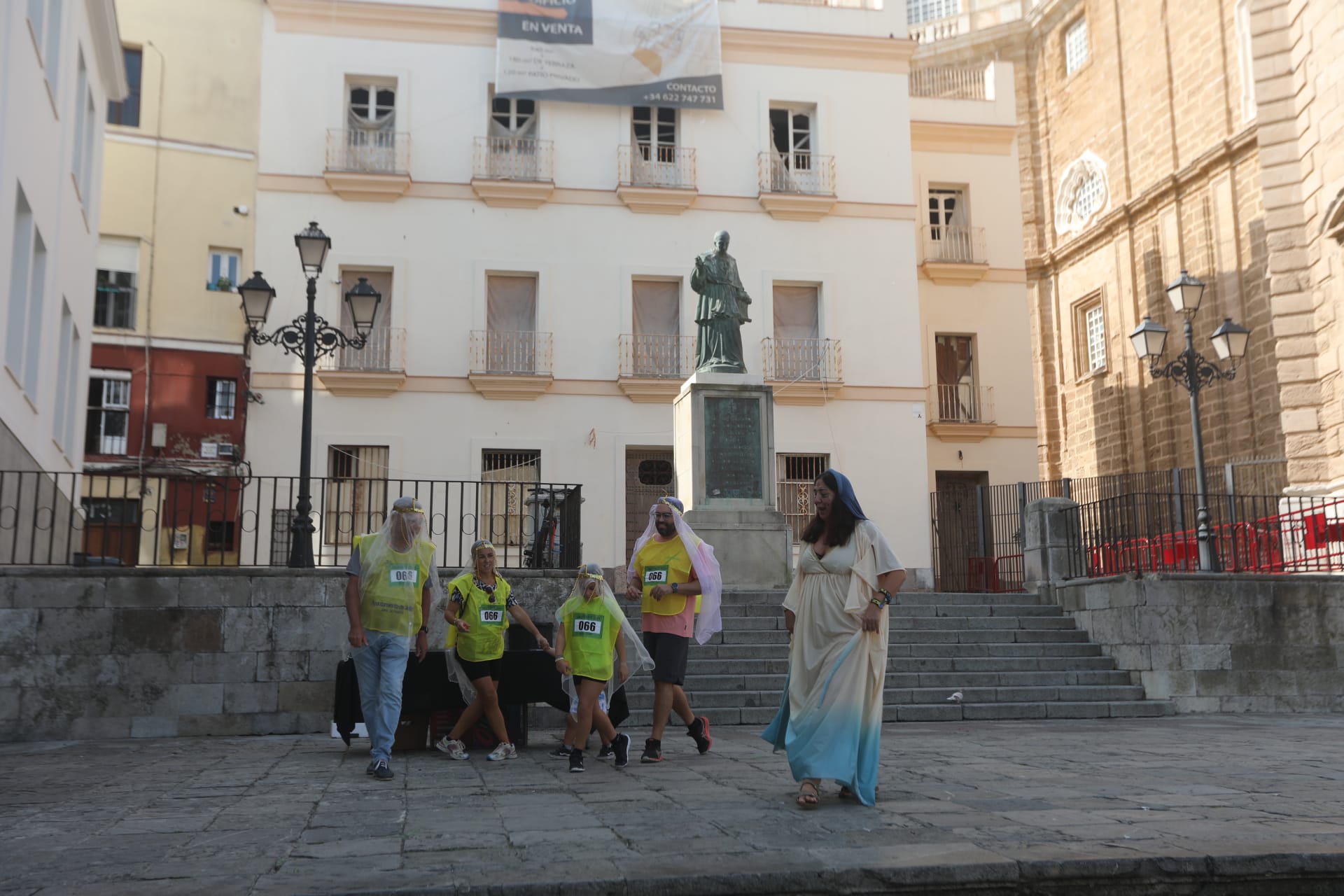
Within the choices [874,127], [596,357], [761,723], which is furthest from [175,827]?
[874,127]

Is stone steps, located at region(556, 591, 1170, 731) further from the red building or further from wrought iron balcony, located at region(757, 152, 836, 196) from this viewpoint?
the red building

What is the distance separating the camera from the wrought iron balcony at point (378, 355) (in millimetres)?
23250

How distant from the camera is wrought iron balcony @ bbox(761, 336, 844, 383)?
24625 mm

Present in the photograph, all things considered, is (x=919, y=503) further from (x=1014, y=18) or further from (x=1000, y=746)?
(x=1014, y=18)

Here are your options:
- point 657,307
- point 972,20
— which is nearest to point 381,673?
point 657,307

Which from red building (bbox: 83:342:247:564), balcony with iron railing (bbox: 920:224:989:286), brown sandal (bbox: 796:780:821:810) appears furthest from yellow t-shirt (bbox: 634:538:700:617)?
balcony with iron railing (bbox: 920:224:989:286)

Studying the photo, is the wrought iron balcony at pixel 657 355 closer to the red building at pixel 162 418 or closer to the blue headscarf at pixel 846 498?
the red building at pixel 162 418

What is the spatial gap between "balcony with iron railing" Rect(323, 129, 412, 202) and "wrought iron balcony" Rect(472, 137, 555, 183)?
4.55ft

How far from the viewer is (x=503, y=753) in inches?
359

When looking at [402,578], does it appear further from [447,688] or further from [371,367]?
[371,367]

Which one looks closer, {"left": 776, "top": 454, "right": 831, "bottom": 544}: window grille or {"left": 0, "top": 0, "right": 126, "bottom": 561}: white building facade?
{"left": 0, "top": 0, "right": 126, "bottom": 561}: white building facade

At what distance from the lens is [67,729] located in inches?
450

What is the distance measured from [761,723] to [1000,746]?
10.2 feet

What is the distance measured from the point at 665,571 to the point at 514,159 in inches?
681
